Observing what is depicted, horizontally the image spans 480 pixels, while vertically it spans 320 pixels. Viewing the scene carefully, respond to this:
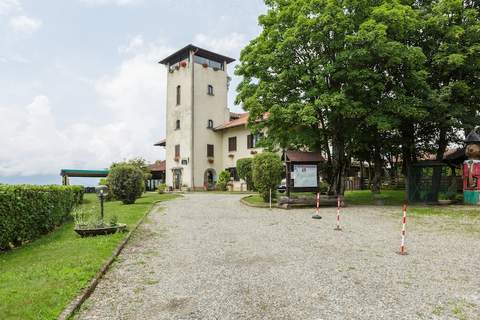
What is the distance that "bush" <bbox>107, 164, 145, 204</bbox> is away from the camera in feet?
64.8

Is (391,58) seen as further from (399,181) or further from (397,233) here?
(399,181)

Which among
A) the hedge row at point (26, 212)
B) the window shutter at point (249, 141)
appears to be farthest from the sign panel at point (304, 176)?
the window shutter at point (249, 141)

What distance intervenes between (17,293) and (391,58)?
55.2 ft

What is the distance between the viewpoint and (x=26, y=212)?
9.44 metres

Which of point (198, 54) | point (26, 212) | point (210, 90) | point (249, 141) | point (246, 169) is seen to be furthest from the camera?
point (210, 90)

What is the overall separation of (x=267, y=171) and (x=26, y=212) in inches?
443

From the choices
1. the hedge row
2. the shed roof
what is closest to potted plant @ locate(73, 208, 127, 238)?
the hedge row

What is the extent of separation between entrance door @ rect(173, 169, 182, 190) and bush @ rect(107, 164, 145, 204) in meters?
18.6

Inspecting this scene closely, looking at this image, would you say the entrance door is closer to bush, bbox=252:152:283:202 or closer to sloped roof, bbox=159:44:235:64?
sloped roof, bbox=159:44:235:64

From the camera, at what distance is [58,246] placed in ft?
28.1

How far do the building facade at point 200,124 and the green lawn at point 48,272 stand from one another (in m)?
27.4

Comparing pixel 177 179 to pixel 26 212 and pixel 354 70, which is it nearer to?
pixel 354 70

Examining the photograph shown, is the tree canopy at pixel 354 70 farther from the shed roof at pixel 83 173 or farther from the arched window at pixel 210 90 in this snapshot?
the shed roof at pixel 83 173

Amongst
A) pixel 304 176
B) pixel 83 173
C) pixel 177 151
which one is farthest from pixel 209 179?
pixel 304 176
